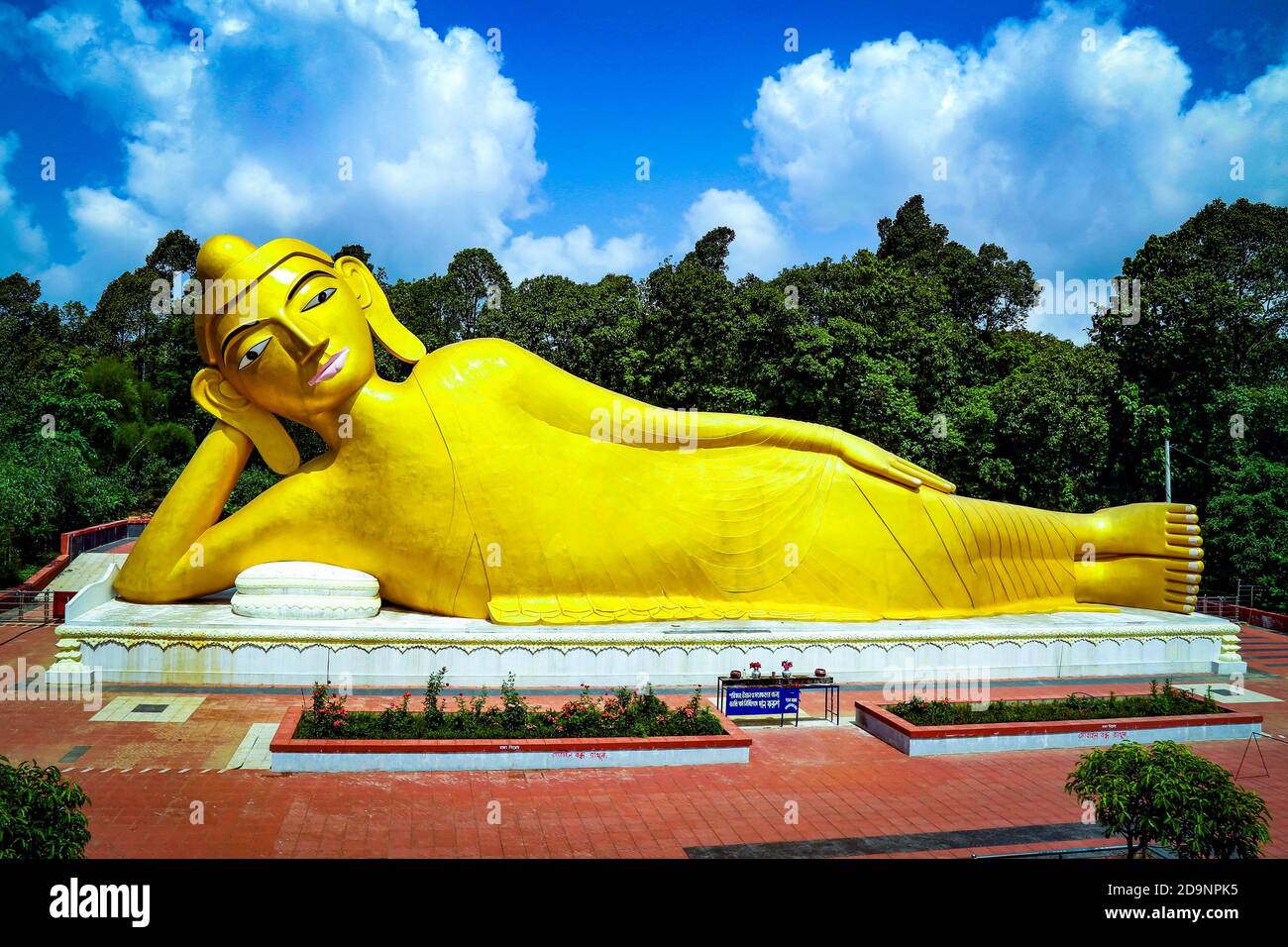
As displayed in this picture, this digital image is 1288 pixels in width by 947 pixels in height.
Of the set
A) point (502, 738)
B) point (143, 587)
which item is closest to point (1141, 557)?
point (502, 738)

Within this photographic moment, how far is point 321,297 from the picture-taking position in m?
15.1

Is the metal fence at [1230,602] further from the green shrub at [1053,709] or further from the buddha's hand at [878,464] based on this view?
the buddha's hand at [878,464]

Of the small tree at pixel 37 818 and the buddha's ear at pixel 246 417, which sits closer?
the small tree at pixel 37 818

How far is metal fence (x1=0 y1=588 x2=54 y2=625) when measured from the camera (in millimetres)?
19750

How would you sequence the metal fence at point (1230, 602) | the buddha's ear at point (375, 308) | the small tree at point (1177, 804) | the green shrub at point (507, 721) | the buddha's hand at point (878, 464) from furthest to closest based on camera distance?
the metal fence at point (1230, 602)
the buddha's hand at point (878, 464)
the buddha's ear at point (375, 308)
the green shrub at point (507, 721)
the small tree at point (1177, 804)

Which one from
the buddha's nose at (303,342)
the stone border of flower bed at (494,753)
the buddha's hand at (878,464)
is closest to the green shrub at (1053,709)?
the stone border of flower bed at (494,753)

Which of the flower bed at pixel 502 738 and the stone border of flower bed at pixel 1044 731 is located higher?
the flower bed at pixel 502 738

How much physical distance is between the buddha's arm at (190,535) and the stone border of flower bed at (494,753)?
191 inches

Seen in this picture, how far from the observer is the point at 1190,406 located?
29531mm

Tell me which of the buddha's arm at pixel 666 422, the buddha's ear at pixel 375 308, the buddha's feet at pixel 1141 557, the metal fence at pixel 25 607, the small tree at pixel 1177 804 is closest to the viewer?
the small tree at pixel 1177 804

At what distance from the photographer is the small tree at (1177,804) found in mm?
7625

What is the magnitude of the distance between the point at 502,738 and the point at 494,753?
0.93ft

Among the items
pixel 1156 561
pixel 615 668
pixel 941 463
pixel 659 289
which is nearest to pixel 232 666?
pixel 615 668

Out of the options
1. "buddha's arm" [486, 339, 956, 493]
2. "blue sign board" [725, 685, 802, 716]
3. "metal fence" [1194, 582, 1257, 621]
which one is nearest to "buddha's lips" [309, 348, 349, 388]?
"buddha's arm" [486, 339, 956, 493]
